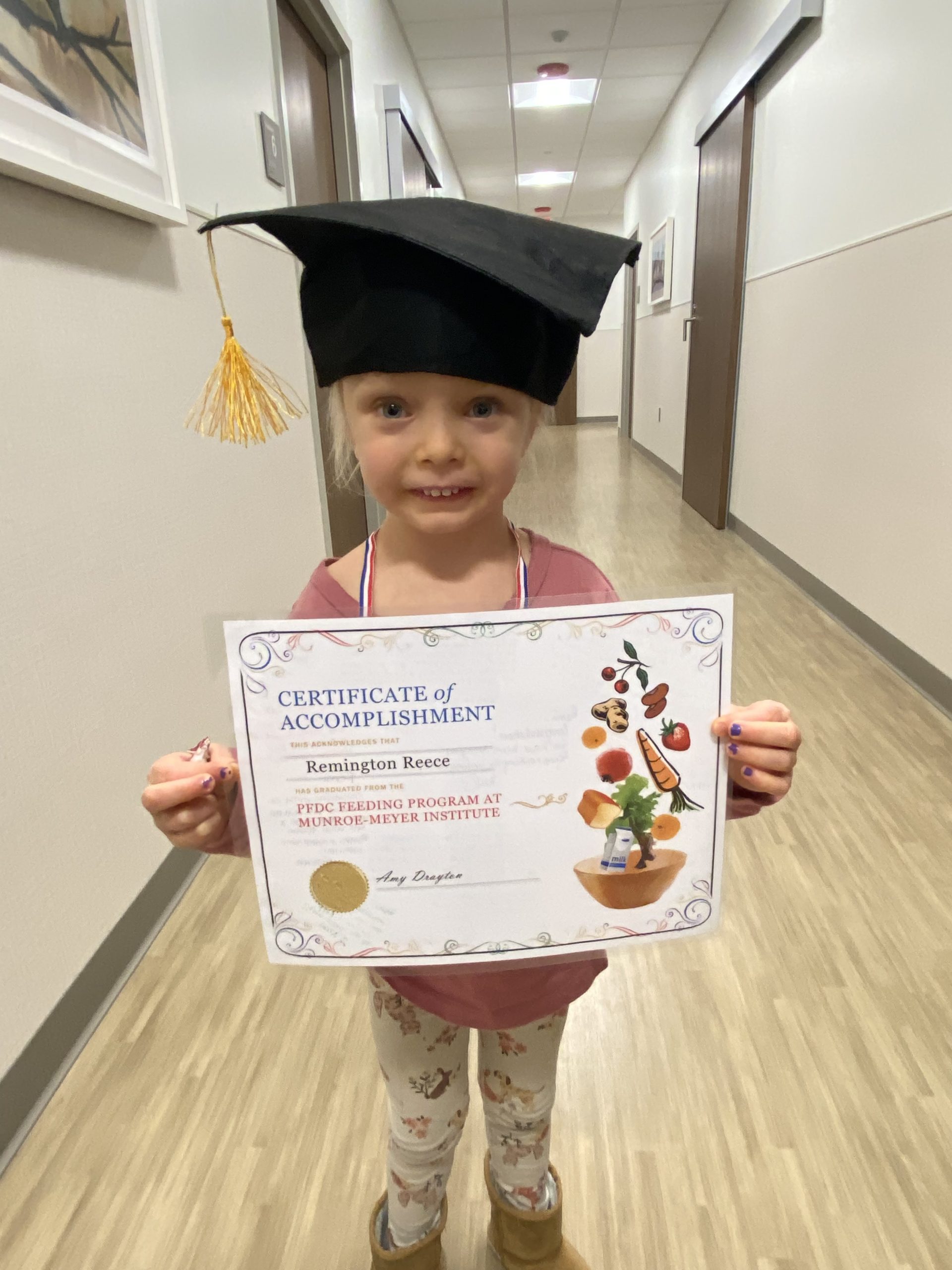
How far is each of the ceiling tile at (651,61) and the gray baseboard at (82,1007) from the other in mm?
4877

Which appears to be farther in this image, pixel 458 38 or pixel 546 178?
pixel 546 178

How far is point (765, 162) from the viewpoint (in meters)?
3.21

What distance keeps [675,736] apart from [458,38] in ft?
15.7

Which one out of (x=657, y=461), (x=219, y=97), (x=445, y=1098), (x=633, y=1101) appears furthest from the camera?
(x=657, y=461)

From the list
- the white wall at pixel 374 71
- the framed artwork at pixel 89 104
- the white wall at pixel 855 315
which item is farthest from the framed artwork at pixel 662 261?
the framed artwork at pixel 89 104

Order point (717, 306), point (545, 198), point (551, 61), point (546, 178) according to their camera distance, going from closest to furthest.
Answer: point (717, 306) < point (551, 61) < point (546, 178) < point (545, 198)

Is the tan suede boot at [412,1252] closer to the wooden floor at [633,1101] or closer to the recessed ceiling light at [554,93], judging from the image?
the wooden floor at [633,1101]

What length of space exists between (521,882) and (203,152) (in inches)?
60.3

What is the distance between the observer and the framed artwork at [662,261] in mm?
5203

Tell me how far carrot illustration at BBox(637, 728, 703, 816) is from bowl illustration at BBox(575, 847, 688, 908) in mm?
35

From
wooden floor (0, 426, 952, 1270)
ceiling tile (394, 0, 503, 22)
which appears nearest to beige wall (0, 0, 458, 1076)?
wooden floor (0, 426, 952, 1270)

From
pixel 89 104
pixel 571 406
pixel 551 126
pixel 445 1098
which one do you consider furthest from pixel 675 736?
pixel 571 406

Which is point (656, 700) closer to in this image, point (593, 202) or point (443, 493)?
point (443, 493)

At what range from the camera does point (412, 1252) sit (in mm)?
793
